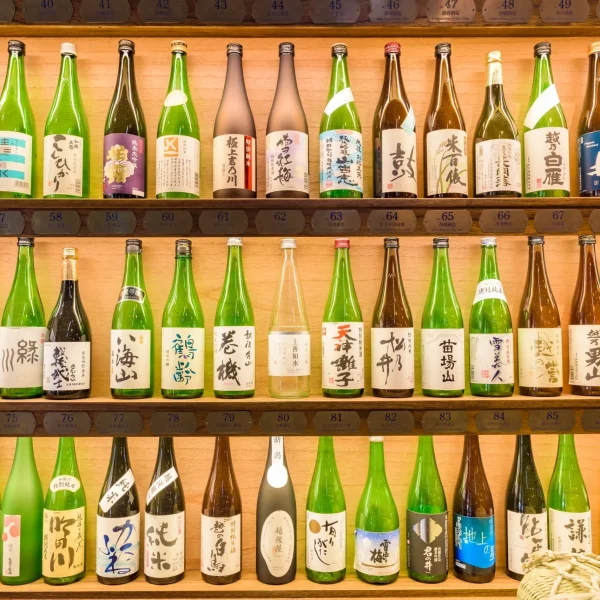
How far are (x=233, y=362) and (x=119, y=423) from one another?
0.27 m

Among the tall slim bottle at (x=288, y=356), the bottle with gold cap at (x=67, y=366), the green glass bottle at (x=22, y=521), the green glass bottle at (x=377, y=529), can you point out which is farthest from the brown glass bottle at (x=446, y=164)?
the green glass bottle at (x=22, y=521)

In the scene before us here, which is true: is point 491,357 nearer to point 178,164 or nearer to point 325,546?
point 325,546

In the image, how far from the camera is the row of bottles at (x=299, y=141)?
1246mm

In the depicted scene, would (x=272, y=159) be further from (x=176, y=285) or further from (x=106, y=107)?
(x=106, y=107)

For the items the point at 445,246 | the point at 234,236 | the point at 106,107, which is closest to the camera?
the point at 234,236

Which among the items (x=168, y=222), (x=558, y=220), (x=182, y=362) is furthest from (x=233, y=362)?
(x=558, y=220)

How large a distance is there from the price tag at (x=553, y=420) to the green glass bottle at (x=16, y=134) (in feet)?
4.05

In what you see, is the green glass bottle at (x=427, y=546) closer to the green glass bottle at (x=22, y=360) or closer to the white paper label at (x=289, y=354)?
the white paper label at (x=289, y=354)

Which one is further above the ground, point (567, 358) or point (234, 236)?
point (234, 236)

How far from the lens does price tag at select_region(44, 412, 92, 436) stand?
1.16m

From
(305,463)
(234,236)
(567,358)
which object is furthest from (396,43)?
(305,463)

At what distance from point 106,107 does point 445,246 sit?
93 cm

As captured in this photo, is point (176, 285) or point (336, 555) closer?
point (336, 555)

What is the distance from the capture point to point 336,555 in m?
1.23
